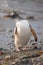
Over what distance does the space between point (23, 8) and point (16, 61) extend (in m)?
11.2

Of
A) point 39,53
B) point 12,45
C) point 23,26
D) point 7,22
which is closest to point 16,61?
point 39,53

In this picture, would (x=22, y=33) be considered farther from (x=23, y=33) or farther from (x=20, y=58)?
(x=20, y=58)

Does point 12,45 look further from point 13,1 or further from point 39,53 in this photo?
point 13,1

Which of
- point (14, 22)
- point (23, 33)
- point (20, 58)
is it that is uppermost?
point (14, 22)

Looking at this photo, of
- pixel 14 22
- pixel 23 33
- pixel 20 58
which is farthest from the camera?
pixel 14 22

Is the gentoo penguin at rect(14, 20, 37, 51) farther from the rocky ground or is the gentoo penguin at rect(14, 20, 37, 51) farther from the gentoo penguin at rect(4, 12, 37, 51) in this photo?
the rocky ground

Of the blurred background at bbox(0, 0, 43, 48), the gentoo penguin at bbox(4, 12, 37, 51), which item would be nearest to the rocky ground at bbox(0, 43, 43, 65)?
the gentoo penguin at bbox(4, 12, 37, 51)

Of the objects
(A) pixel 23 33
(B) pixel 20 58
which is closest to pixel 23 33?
(A) pixel 23 33

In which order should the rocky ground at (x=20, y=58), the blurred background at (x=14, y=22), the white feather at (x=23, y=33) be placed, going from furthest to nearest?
the blurred background at (x=14, y=22), the white feather at (x=23, y=33), the rocky ground at (x=20, y=58)

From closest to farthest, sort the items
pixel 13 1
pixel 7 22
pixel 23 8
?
pixel 7 22, pixel 23 8, pixel 13 1

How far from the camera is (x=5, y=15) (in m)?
14.9

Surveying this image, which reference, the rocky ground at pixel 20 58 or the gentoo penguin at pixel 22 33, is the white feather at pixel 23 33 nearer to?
the gentoo penguin at pixel 22 33

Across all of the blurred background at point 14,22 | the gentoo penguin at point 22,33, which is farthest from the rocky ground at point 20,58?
the blurred background at point 14,22

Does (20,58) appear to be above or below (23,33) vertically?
below
